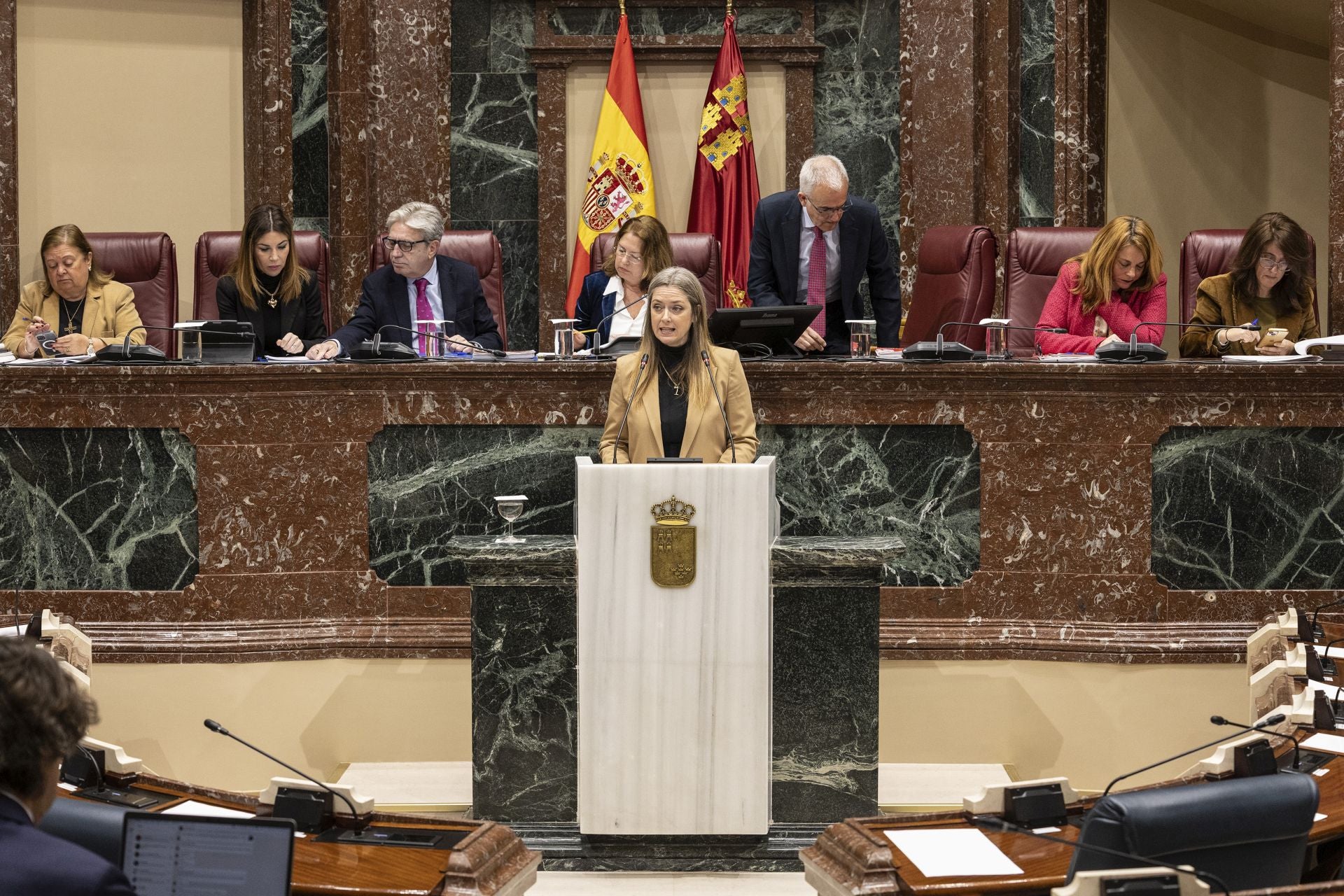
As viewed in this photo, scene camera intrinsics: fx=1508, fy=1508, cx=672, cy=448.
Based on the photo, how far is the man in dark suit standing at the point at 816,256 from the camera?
5211mm

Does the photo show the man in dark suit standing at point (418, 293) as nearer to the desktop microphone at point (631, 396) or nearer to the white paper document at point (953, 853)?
the desktop microphone at point (631, 396)

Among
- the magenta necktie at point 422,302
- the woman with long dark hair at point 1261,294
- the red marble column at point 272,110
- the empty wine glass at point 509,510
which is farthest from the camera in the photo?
the red marble column at point 272,110

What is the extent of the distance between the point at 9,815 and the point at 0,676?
0.15 meters

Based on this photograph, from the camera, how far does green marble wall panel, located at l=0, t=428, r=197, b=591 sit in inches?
174

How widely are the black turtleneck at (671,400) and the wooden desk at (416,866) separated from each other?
5.70 feet

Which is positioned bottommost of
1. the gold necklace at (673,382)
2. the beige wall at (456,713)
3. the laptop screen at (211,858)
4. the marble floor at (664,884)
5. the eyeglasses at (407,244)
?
the marble floor at (664,884)

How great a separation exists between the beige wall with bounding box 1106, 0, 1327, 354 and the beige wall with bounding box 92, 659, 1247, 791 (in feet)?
9.53

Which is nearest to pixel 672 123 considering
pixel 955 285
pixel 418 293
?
pixel 955 285

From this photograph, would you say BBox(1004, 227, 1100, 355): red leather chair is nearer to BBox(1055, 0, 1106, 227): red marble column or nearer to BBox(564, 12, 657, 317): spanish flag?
BBox(1055, 0, 1106, 227): red marble column

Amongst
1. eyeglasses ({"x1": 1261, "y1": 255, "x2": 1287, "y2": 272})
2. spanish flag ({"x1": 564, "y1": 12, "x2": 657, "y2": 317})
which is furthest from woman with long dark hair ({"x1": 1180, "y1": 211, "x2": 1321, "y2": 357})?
spanish flag ({"x1": 564, "y1": 12, "x2": 657, "y2": 317})

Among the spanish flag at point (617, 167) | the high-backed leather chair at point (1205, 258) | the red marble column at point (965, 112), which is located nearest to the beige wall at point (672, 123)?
the spanish flag at point (617, 167)

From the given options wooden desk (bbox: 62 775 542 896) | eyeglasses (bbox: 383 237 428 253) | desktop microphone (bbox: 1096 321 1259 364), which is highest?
eyeglasses (bbox: 383 237 428 253)

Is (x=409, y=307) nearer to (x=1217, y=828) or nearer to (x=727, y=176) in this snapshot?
(x=727, y=176)

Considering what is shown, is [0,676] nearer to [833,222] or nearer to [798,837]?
[798,837]
